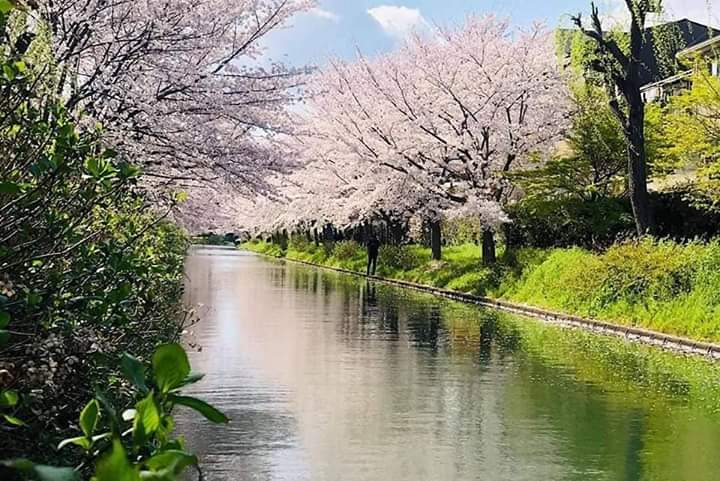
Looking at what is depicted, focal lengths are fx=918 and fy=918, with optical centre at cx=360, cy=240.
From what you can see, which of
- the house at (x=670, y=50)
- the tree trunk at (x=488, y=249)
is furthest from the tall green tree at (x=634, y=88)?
the tree trunk at (x=488, y=249)

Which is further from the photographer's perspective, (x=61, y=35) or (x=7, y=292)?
(x=61, y=35)

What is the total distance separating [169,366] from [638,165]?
69.1ft

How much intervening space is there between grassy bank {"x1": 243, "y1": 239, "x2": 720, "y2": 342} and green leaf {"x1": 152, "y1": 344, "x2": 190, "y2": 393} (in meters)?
14.2

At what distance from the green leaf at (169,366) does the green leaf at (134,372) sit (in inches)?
3.5

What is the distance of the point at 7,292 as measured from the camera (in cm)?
437

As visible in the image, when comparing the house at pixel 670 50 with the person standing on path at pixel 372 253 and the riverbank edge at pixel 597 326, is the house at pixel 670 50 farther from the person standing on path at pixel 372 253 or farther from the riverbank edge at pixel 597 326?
the person standing on path at pixel 372 253

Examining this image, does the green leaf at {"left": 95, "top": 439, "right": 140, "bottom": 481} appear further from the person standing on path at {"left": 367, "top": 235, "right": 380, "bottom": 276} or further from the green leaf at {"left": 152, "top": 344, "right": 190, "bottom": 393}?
the person standing on path at {"left": 367, "top": 235, "right": 380, "bottom": 276}

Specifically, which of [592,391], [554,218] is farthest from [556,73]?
[592,391]

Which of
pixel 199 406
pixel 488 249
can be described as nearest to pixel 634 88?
pixel 488 249

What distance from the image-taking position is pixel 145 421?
6.00 ft

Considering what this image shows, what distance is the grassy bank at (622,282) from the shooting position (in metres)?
16.2

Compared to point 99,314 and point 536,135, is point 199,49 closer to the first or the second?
point 99,314

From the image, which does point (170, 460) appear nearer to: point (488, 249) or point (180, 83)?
point (180, 83)

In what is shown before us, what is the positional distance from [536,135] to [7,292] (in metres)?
23.9
